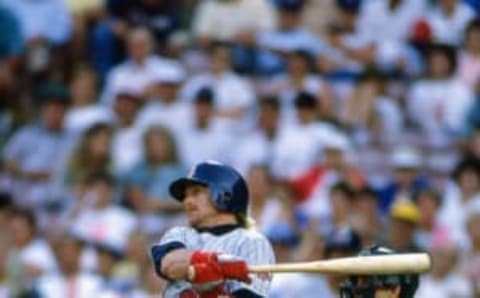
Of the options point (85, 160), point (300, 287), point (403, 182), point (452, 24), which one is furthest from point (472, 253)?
point (85, 160)

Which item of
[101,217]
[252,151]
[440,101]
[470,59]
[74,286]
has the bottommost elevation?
[74,286]

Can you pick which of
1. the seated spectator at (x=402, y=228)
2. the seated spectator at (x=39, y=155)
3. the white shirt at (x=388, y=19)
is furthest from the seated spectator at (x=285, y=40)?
the seated spectator at (x=402, y=228)

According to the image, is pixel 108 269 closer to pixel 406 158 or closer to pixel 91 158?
pixel 91 158

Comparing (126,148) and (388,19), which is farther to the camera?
(388,19)

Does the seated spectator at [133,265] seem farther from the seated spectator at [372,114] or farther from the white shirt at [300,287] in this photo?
the seated spectator at [372,114]

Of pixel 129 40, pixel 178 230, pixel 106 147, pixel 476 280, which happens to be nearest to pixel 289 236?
pixel 476 280

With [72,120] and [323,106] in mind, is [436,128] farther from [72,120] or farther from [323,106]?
[72,120]

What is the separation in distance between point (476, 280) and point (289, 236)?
143 cm

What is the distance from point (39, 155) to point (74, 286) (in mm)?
2519

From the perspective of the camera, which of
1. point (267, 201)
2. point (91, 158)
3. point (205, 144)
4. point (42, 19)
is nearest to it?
point (267, 201)

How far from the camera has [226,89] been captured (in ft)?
56.0

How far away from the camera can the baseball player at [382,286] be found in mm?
8344

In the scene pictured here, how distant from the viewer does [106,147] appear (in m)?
16.9

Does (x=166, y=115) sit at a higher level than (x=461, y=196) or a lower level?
higher
